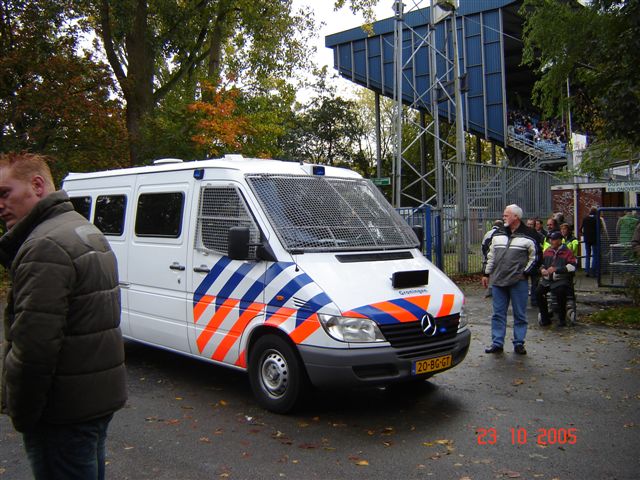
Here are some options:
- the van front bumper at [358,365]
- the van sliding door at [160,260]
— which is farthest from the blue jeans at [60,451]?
the van sliding door at [160,260]

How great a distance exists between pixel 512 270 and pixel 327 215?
2.99 meters

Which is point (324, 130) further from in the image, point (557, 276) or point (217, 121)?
point (557, 276)

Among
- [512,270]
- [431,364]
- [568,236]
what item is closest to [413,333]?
[431,364]

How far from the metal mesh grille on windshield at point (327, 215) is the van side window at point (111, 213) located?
7.86 feet

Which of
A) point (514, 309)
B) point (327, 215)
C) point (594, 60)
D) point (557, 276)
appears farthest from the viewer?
point (594, 60)

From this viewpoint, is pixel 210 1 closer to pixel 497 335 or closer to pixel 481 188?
pixel 481 188

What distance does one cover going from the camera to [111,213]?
778cm

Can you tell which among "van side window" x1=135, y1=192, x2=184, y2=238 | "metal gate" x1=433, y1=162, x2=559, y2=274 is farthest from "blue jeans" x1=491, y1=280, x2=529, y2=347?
"metal gate" x1=433, y1=162, x2=559, y2=274

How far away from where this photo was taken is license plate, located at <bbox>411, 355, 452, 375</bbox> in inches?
209

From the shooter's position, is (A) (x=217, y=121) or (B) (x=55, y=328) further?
(A) (x=217, y=121)

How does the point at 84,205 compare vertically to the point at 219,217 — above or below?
above

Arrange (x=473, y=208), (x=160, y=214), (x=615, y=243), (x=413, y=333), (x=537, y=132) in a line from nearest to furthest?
(x=413, y=333), (x=160, y=214), (x=615, y=243), (x=473, y=208), (x=537, y=132)

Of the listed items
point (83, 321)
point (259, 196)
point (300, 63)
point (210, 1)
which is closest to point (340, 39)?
point (300, 63)

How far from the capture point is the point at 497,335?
790 cm
